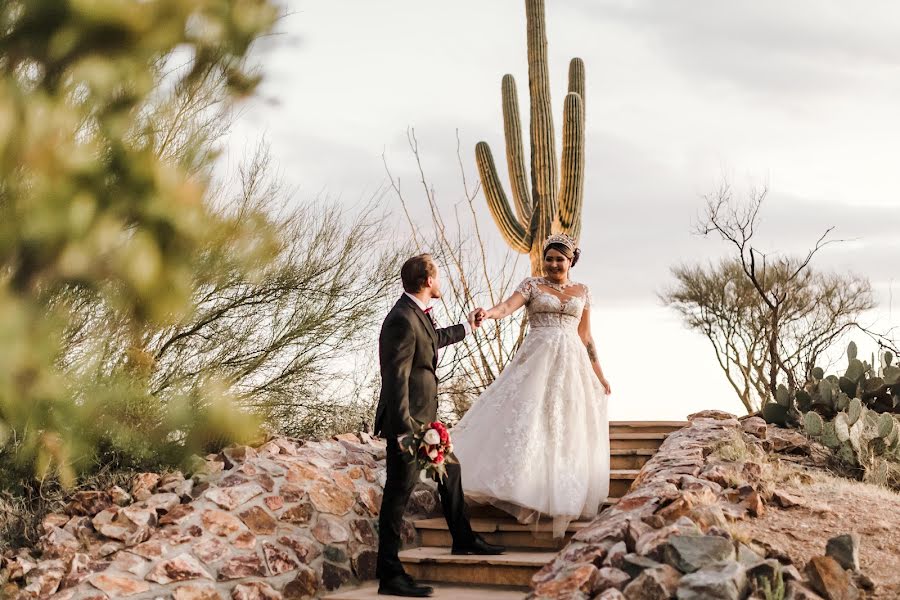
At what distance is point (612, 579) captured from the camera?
3.95m

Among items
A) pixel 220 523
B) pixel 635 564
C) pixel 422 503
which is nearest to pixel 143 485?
pixel 220 523

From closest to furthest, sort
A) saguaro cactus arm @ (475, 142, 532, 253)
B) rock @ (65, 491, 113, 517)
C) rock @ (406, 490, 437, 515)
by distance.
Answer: rock @ (65, 491, 113, 517) < rock @ (406, 490, 437, 515) < saguaro cactus arm @ (475, 142, 532, 253)

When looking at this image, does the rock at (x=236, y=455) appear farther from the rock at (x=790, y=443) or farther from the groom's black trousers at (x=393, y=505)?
the rock at (x=790, y=443)

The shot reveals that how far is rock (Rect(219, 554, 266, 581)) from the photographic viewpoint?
5.17 meters

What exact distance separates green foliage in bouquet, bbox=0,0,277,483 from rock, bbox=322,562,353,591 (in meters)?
1.44

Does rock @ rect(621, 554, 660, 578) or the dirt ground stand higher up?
the dirt ground

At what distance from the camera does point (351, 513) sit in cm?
599

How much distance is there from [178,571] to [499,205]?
6.54 metres

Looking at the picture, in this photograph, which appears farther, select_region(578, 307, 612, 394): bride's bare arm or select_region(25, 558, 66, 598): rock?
select_region(578, 307, 612, 394): bride's bare arm

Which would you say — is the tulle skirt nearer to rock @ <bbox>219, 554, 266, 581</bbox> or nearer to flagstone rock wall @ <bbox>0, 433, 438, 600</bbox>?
flagstone rock wall @ <bbox>0, 433, 438, 600</bbox>

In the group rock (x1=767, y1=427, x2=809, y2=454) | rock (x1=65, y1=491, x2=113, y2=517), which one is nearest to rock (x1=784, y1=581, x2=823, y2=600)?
rock (x1=767, y1=427, x2=809, y2=454)

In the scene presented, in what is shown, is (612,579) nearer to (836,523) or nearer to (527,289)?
(836,523)

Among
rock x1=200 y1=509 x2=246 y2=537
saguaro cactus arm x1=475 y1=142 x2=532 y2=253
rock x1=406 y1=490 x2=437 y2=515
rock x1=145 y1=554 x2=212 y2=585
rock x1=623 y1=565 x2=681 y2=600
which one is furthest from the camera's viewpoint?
saguaro cactus arm x1=475 y1=142 x2=532 y2=253

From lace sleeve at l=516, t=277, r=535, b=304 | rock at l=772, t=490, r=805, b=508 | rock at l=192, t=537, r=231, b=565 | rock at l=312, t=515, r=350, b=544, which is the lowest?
rock at l=192, t=537, r=231, b=565
